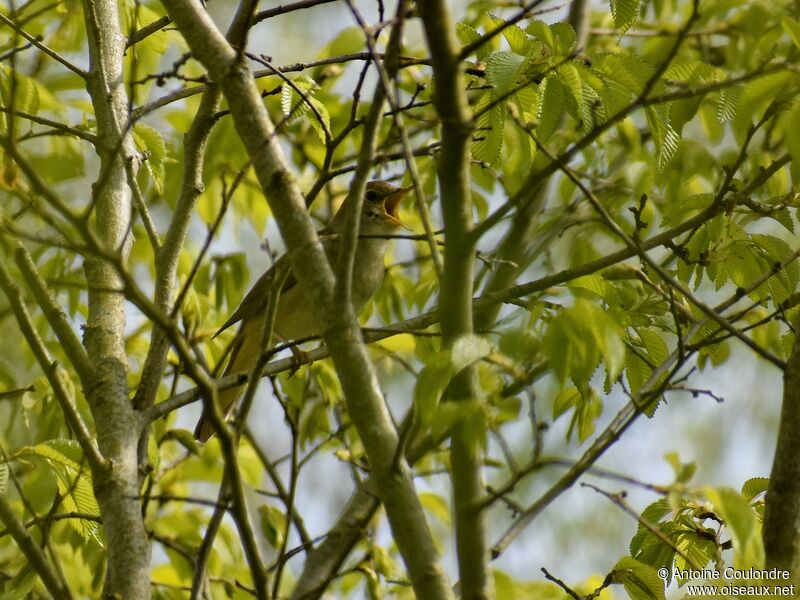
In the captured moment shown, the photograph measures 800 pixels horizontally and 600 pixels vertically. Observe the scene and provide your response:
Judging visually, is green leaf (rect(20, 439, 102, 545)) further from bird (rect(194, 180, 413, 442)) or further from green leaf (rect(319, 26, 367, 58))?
green leaf (rect(319, 26, 367, 58))

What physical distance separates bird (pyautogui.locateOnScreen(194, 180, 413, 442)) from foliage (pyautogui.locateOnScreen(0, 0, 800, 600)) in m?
0.13

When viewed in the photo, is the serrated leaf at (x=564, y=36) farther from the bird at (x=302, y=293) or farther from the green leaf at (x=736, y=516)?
the bird at (x=302, y=293)

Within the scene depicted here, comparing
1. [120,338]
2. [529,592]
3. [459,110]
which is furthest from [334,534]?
[459,110]

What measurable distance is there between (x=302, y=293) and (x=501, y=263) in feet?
5.70

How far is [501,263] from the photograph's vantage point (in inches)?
162

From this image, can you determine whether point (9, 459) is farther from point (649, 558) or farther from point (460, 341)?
point (649, 558)

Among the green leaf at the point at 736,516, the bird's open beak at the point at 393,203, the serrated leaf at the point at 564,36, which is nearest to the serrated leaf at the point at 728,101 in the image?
the serrated leaf at the point at 564,36

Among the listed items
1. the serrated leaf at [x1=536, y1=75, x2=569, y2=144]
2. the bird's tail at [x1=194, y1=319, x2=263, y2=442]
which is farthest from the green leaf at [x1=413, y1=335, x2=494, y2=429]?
the bird's tail at [x1=194, y1=319, x2=263, y2=442]

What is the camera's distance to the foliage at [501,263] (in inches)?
95.1

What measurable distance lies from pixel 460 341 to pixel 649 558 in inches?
57.3

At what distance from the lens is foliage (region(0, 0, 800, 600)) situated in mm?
2416

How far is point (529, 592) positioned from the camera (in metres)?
3.44

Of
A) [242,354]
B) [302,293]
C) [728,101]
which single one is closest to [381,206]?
[302,293]

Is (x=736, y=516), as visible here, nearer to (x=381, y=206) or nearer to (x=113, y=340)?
(x=113, y=340)
